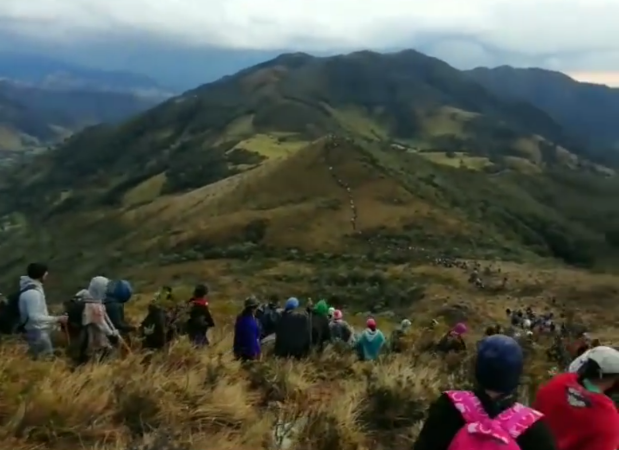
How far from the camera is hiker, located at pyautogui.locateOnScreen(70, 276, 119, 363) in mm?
8375

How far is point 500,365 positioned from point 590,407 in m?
1.25

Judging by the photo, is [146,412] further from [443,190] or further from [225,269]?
[443,190]

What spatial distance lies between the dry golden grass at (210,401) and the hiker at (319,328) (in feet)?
4.66

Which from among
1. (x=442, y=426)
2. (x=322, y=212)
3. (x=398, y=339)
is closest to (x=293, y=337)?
(x=398, y=339)

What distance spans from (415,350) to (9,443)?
8791 mm

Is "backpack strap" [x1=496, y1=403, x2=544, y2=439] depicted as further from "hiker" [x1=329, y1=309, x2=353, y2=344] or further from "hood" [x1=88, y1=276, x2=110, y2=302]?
"hiker" [x1=329, y1=309, x2=353, y2=344]

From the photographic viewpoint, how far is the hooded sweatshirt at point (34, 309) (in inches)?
333

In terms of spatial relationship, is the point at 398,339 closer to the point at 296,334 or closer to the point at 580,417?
the point at 296,334

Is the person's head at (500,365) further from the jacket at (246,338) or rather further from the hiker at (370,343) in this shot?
the hiker at (370,343)

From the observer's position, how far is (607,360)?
438cm

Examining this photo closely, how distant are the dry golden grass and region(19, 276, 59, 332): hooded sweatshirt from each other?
29cm

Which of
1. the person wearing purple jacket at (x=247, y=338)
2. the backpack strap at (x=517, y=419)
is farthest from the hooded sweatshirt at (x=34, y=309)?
the backpack strap at (x=517, y=419)

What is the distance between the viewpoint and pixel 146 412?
628 centimetres

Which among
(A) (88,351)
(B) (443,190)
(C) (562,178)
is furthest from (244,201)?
(A) (88,351)
